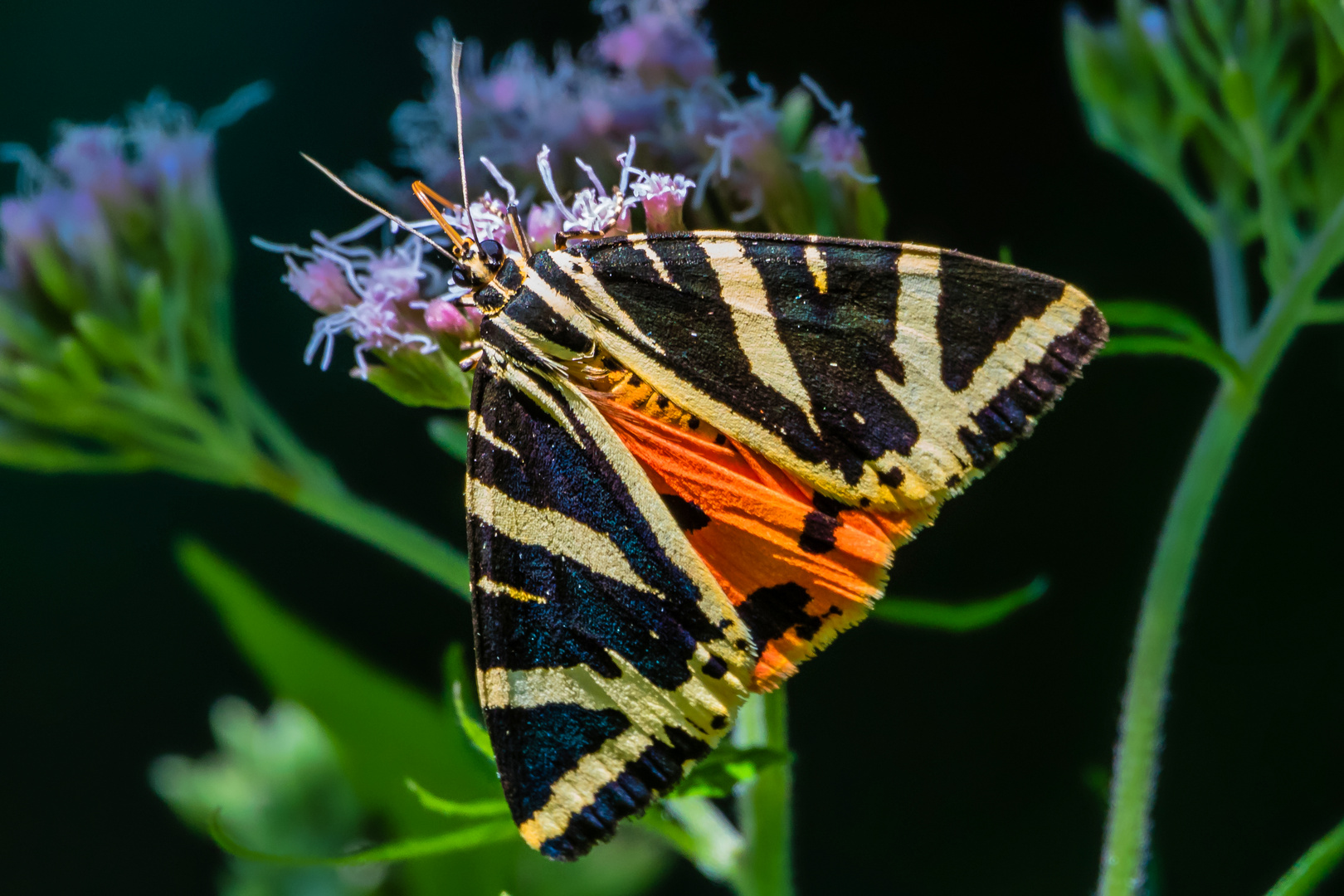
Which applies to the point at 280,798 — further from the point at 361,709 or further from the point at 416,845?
the point at 416,845

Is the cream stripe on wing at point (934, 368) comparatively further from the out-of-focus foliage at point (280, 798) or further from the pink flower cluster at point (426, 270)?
the out-of-focus foliage at point (280, 798)

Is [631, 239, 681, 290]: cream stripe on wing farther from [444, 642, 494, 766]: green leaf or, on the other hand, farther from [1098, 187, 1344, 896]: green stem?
[1098, 187, 1344, 896]: green stem

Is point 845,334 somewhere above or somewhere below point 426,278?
below

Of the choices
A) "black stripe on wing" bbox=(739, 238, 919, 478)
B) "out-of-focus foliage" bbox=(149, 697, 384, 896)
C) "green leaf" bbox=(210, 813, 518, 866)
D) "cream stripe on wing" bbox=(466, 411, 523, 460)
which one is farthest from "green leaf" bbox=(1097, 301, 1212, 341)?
"out-of-focus foliage" bbox=(149, 697, 384, 896)

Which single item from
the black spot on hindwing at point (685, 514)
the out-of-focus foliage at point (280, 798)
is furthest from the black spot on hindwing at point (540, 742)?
Answer: the out-of-focus foliage at point (280, 798)

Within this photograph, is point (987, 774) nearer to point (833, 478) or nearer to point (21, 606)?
point (833, 478)

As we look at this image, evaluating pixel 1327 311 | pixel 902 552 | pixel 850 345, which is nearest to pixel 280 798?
pixel 850 345

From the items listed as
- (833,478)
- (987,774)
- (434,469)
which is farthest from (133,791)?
(833,478)
